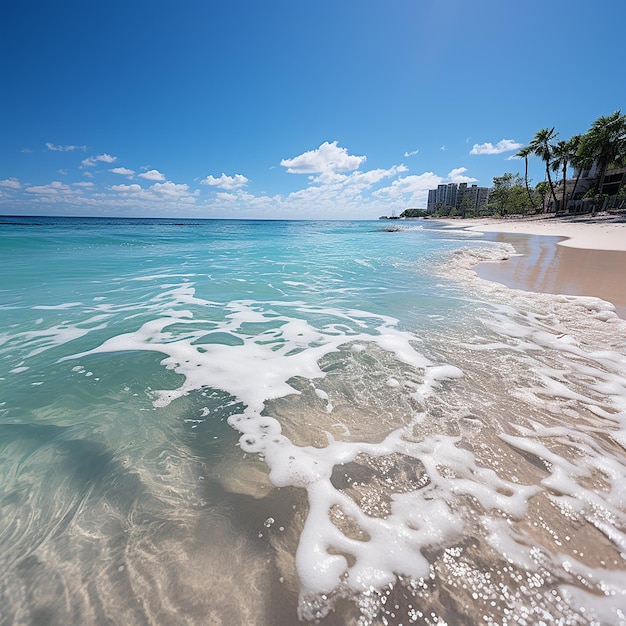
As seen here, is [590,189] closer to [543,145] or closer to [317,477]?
[543,145]

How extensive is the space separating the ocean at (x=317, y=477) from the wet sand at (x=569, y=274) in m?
2.42

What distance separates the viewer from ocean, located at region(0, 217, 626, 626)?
1.46 meters

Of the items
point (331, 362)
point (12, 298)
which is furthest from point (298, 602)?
point (12, 298)

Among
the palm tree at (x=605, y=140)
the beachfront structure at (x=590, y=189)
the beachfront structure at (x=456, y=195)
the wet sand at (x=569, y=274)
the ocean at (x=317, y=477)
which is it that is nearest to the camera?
the ocean at (x=317, y=477)

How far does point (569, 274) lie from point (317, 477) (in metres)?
10.4

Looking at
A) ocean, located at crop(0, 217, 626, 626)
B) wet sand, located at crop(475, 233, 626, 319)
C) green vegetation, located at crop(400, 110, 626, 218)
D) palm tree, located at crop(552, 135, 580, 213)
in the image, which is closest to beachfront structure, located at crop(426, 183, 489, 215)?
green vegetation, located at crop(400, 110, 626, 218)

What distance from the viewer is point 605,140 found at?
133 feet

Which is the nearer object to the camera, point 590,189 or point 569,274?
point 569,274

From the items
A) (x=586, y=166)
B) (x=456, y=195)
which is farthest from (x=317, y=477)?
(x=456, y=195)

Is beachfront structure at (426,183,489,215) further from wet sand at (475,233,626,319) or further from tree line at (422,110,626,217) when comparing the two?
wet sand at (475,233,626,319)

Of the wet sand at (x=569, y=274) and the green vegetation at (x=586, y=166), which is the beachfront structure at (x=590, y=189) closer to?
the green vegetation at (x=586, y=166)

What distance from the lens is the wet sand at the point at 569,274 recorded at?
687 cm

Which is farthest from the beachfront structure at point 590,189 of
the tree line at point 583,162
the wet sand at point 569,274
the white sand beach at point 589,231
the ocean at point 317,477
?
the ocean at point 317,477

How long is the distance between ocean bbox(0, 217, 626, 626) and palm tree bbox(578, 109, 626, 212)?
55.1m
